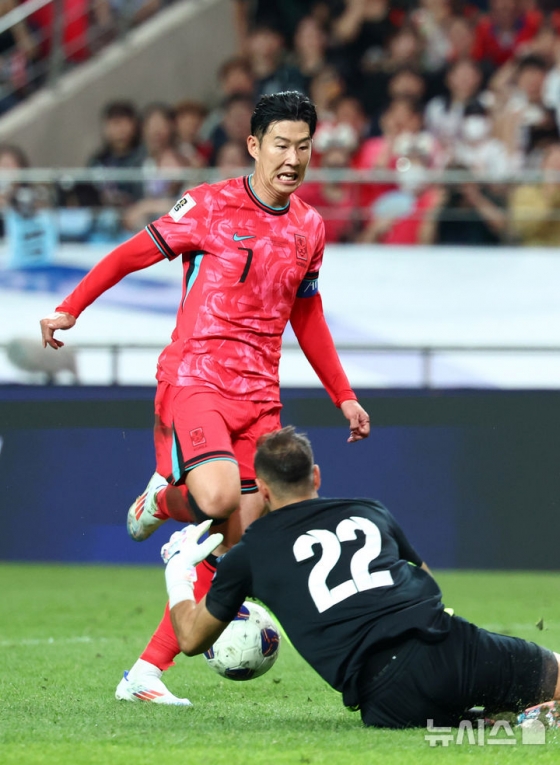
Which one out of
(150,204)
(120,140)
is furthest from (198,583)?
(120,140)

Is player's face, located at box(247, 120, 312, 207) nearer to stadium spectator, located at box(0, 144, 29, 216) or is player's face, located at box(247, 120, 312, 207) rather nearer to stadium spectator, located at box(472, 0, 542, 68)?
stadium spectator, located at box(0, 144, 29, 216)

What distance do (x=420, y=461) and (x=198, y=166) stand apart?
14.1 ft

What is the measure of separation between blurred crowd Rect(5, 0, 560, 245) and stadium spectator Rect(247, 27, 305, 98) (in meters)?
0.02

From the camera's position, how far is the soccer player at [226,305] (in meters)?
5.30

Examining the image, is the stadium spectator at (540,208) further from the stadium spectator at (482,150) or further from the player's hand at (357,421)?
the player's hand at (357,421)

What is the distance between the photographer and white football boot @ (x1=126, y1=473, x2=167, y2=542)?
18.1 ft

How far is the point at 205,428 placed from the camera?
16.9 feet

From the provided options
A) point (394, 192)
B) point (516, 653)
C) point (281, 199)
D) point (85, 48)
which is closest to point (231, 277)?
point (281, 199)

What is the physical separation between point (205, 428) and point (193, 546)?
3.02ft

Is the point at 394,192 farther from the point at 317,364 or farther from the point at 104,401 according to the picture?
the point at 317,364

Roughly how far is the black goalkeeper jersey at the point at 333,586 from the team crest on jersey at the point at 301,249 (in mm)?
1579

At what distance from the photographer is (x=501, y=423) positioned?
10398mm

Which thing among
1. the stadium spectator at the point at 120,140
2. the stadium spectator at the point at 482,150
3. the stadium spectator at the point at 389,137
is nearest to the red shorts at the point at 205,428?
the stadium spectator at the point at 389,137

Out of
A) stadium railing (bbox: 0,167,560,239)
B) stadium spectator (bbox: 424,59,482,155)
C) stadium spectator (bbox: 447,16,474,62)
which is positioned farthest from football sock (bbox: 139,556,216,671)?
stadium spectator (bbox: 447,16,474,62)
